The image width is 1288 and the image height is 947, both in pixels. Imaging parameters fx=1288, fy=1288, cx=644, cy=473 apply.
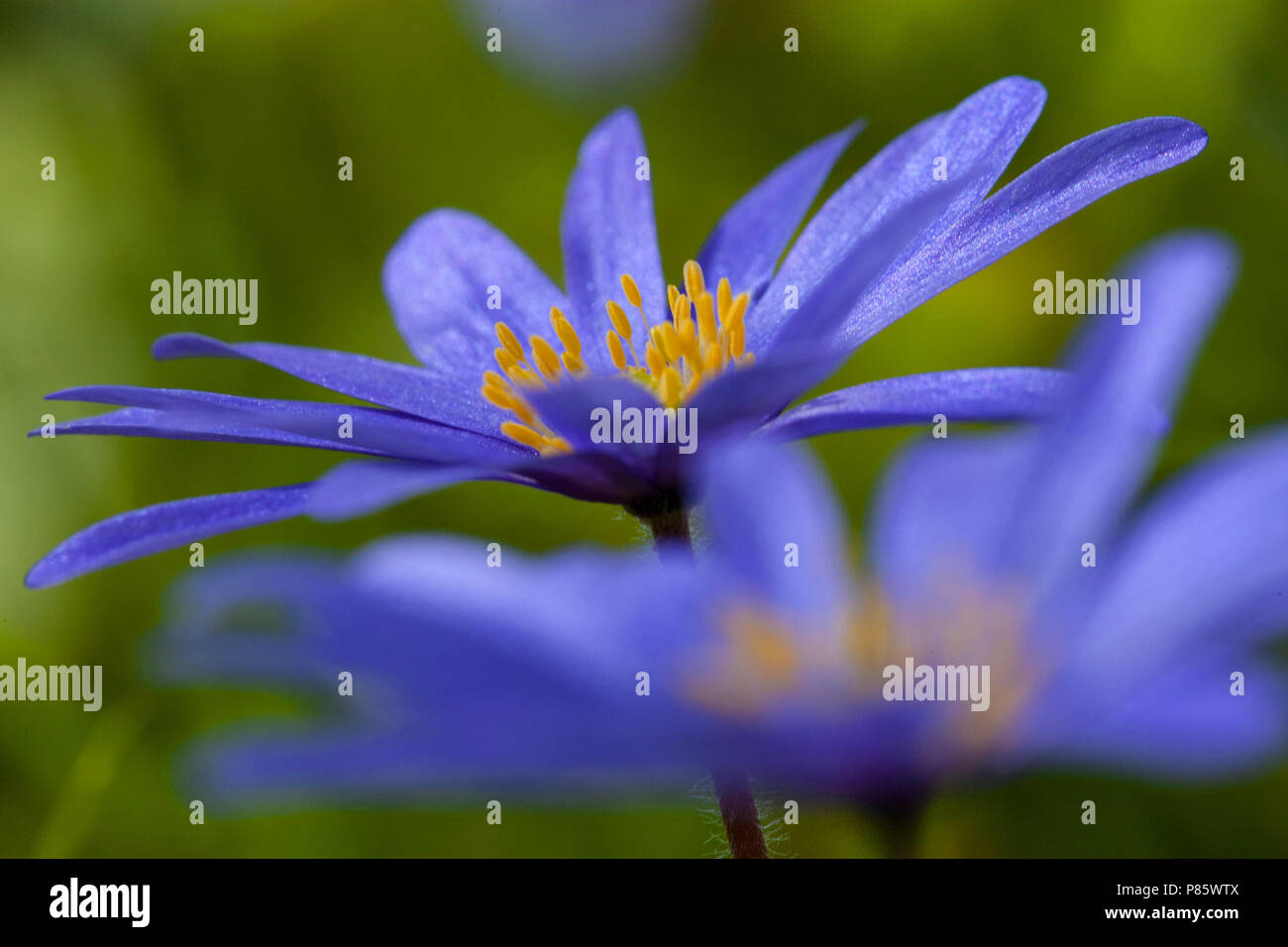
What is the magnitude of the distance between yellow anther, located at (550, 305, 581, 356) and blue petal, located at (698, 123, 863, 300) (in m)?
0.15

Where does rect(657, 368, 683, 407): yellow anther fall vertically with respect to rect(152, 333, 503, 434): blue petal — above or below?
below

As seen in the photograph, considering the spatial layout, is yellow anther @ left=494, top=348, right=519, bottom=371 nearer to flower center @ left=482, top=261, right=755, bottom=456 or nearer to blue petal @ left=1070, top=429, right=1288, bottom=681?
flower center @ left=482, top=261, right=755, bottom=456

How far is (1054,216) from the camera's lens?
0.66 meters

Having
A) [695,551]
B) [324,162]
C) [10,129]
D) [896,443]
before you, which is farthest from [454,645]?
[10,129]

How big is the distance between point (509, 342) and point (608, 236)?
139 mm

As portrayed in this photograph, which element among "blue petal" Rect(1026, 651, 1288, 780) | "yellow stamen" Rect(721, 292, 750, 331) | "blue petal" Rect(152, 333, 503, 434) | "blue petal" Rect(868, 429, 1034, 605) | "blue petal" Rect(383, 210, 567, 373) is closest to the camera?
"blue petal" Rect(1026, 651, 1288, 780)

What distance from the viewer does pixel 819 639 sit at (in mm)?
422

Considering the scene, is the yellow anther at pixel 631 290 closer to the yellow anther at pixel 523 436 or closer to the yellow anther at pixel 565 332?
the yellow anther at pixel 565 332

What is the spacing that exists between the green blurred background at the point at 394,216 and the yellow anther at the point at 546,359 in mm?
553

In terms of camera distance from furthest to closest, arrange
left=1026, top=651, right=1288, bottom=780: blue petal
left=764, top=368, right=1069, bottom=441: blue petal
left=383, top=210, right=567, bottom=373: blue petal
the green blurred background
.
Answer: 1. the green blurred background
2. left=383, top=210, right=567, bottom=373: blue petal
3. left=764, top=368, right=1069, bottom=441: blue petal
4. left=1026, top=651, right=1288, bottom=780: blue petal

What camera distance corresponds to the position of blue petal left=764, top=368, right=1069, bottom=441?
0.57 meters

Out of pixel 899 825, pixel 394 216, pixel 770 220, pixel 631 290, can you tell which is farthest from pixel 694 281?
pixel 394 216

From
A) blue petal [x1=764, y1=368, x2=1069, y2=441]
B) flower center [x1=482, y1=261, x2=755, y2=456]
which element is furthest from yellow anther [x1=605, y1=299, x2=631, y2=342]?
A: blue petal [x1=764, y1=368, x2=1069, y2=441]
